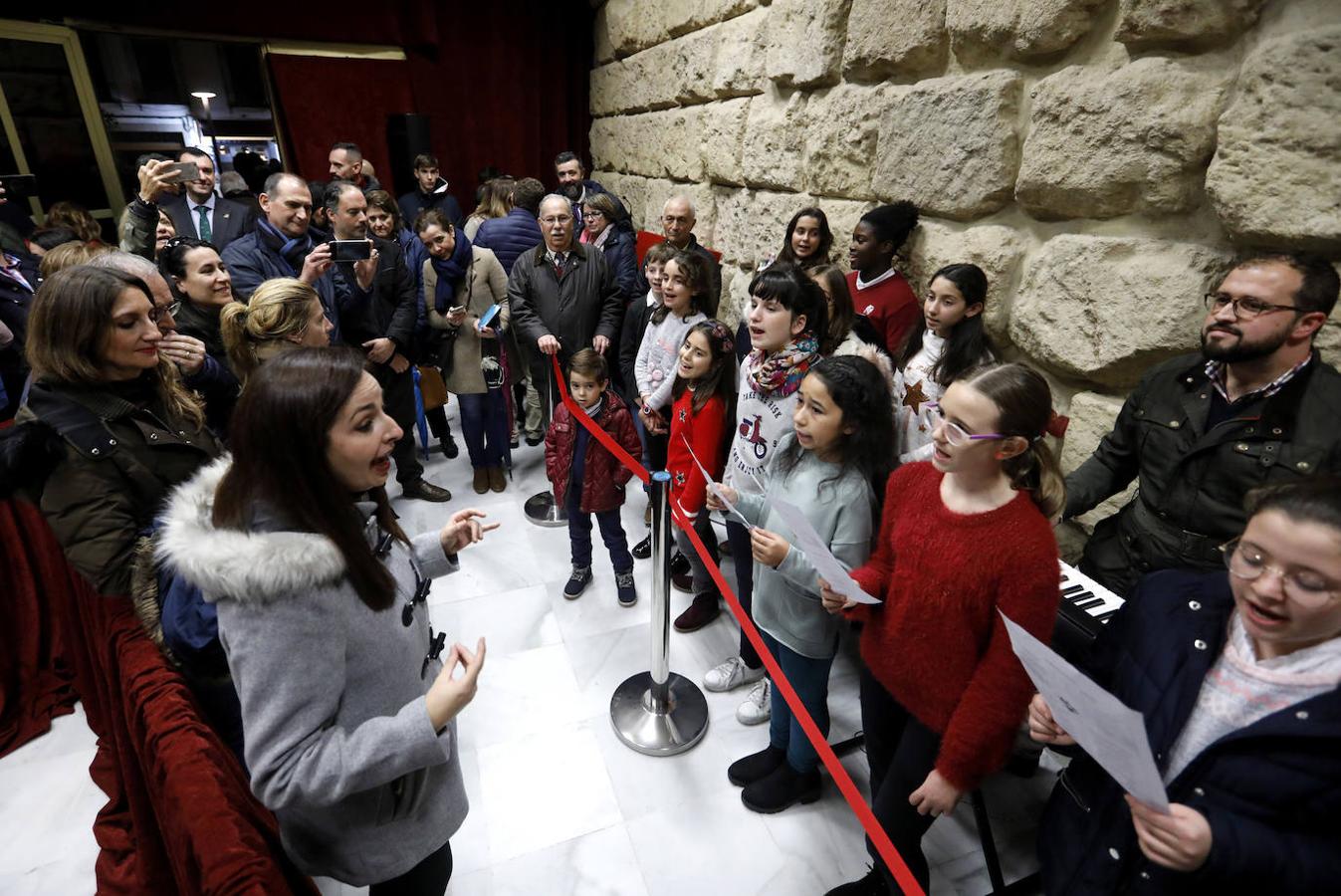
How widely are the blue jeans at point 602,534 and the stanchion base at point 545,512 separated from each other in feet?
1.72

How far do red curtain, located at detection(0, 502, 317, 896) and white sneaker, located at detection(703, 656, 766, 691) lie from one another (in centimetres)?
148

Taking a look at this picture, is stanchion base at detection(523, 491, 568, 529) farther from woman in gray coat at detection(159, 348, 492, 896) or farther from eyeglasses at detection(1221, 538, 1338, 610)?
eyeglasses at detection(1221, 538, 1338, 610)

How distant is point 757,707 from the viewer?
90.6 inches

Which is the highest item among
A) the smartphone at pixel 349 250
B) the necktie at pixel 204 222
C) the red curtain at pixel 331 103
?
the red curtain at pixel 331 103

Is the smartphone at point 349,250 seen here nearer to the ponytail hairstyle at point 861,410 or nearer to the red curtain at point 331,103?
the ponytail hairstyle at point 861,410

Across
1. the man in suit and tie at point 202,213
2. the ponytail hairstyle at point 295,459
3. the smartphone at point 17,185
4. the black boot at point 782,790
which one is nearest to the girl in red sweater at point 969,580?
the black boot at point 782,790

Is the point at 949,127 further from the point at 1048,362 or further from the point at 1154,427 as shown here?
the point at 1154,427

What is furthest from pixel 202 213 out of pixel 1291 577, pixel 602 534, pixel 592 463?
pixel 1291 577

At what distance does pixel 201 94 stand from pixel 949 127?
6.89 meters

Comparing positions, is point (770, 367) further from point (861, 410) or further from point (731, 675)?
point (731, 675)

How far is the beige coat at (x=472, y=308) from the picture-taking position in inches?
146

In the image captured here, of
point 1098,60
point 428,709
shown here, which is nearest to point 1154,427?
point 1098,60

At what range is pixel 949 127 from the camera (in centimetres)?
235

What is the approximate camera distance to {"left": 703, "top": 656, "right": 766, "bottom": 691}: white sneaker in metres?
2.43
